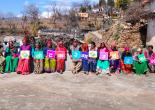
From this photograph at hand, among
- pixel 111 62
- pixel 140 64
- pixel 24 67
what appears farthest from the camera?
pixel 140 64

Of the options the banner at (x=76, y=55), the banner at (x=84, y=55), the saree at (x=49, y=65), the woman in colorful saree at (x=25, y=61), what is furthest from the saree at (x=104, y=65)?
the woman in colorful saree at (x=25, y=61)

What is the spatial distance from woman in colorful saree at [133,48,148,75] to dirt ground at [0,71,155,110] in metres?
0.64

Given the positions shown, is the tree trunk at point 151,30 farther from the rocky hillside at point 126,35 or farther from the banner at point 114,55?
the banner at point 114,55

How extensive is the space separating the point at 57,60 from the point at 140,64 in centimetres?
369

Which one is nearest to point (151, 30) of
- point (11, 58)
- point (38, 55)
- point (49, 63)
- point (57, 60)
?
point (57, 60)

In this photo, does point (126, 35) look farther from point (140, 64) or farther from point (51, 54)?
point (51, 54)

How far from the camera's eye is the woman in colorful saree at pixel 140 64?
1795 centimetres

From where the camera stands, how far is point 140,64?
58.9ft

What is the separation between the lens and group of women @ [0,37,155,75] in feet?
56.7

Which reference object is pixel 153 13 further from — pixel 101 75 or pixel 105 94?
pixel 105 94

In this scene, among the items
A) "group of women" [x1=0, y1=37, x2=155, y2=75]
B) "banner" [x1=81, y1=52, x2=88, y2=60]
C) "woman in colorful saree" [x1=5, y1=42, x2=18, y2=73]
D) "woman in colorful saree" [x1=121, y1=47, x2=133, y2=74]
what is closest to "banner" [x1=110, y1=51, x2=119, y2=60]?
"group of women" [x1=0, y1=37, x2=155, y2=75]

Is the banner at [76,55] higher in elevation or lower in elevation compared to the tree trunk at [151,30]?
lower

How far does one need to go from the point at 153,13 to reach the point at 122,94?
1541cm

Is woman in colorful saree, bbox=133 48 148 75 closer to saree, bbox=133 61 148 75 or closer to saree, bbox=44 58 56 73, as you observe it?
saree, bbox=133 61 148 75
